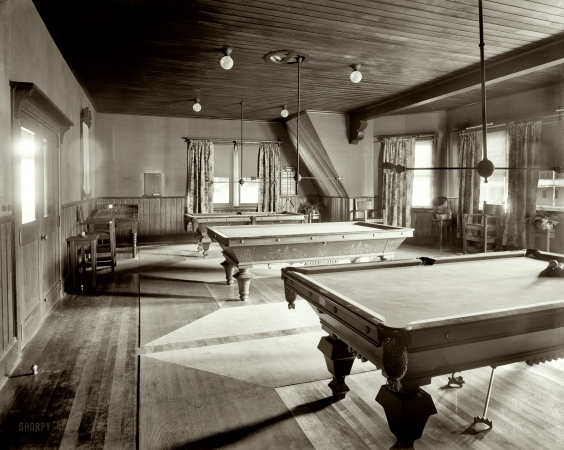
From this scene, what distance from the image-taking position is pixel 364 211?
9.58m

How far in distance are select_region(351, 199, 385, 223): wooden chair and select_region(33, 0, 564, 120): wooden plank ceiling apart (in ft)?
9.23

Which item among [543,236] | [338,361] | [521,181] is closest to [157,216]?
[521,181]

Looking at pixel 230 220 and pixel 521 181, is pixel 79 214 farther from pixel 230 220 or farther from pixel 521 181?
pixel 521 181

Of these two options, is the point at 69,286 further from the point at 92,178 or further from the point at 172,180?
the point at 172,180

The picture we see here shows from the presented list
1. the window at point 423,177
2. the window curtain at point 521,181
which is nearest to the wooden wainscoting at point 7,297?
the window curtain at point 521,181

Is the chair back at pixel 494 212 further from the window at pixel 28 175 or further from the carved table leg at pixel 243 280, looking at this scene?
the window at pixel 28 175

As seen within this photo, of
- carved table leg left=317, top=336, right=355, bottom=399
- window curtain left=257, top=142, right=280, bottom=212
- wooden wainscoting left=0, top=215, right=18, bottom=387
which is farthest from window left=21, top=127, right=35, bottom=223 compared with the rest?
window curtain left=257, top=142, right=280, bottom=212

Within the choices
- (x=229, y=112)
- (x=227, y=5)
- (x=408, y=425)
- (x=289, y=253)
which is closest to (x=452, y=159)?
(x=229, y=112)

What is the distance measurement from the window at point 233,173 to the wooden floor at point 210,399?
704cm

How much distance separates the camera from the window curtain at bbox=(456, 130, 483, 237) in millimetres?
8391

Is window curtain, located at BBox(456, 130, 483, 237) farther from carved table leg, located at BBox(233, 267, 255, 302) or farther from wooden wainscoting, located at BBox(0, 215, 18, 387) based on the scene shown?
wooden wainscoting, located at BBox(0, 215, 18, 387)

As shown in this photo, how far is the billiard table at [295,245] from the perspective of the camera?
4438 millimetres

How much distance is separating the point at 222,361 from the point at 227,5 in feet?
10.5

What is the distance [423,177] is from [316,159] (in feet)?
8.50
